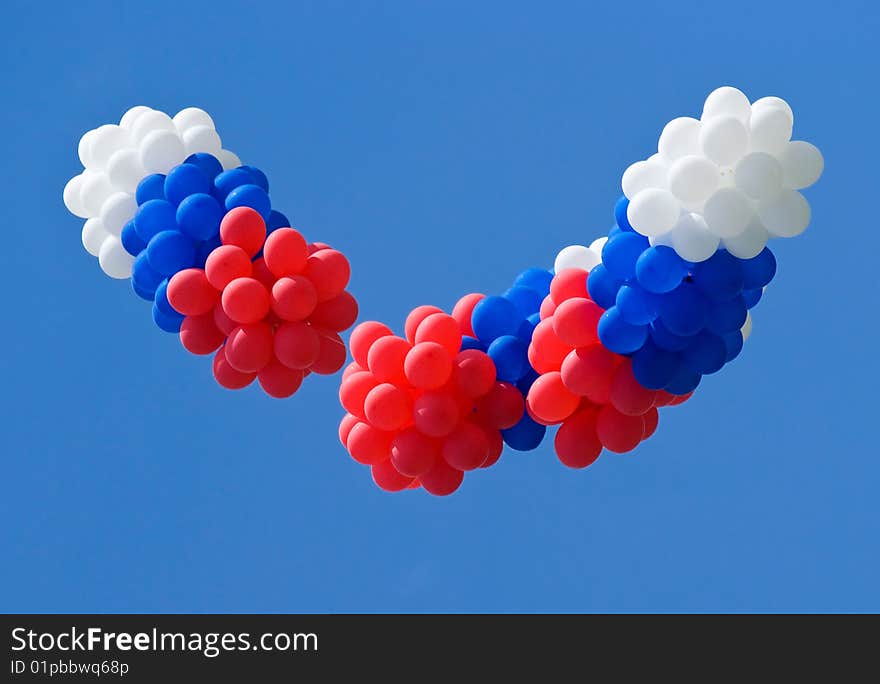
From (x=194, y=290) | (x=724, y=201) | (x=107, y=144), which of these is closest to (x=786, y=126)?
(x=724, y=201)

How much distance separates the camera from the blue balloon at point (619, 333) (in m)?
11.3

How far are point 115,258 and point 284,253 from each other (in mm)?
1528

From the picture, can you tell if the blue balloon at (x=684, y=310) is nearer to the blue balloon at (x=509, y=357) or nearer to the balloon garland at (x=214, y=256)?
the blue balloon at (x=509, y=357)

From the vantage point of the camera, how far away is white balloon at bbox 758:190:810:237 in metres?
11.1

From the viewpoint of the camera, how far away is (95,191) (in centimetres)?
1280

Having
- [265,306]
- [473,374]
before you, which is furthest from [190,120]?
[473,374]

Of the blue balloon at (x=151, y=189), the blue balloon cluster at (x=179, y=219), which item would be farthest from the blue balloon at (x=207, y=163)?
the blue balloon at (x=151, y=189)

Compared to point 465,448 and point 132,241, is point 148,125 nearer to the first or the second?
point 132,241

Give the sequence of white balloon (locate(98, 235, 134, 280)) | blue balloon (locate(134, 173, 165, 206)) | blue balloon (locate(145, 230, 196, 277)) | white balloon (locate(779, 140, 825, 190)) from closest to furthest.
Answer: white balloon (locate(779, 140, 825, 190)), blue balloon (locate(145, 230, 196, 277)), blue balloon (locate(134, 173, 165, 206)), white balloon (locate(98, 235, 134, 280))

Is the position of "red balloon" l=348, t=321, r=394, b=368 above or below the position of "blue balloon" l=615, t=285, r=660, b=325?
above

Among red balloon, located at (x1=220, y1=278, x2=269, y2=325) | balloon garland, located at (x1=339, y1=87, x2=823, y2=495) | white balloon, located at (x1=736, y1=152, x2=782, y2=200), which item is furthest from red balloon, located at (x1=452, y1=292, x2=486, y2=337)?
white balloon, located at (x1=736, y1=152, x2=782, y2=200)

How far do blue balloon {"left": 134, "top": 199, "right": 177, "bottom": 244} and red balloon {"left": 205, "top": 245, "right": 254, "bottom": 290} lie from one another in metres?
0.53

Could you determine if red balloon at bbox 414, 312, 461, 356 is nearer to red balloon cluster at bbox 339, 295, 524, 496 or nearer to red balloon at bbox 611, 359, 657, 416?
red balloon cluster at bbox 339, 295, 524, 496

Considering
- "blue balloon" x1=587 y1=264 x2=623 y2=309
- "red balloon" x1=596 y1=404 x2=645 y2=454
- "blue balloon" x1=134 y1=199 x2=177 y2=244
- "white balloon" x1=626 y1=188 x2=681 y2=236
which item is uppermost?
"blue balloon" x1=134 y1=199 x2=177 y2=244
